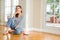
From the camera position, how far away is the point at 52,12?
457 centimetres

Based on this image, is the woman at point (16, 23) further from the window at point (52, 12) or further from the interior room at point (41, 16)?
the window at point (52, 12)

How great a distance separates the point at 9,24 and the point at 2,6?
248 centimetres

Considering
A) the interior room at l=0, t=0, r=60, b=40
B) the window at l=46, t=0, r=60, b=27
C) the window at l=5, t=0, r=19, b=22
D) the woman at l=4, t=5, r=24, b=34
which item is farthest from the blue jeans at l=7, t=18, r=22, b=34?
the window at l=5, t=0, r=19, b=22

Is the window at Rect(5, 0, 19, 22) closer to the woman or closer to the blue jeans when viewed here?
the woman

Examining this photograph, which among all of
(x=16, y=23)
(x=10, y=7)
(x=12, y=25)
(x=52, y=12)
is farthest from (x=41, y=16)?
(x=10, y=7)

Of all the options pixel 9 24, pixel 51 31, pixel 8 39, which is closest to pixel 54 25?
pixel 51 31

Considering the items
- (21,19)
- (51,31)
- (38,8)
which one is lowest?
(51,31)

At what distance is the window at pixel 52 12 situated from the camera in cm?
448

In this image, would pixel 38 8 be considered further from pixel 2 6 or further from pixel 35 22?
pixel 2 6

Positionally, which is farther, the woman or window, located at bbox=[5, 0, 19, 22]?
window, located at bbox=[5, 0, 19, 22]

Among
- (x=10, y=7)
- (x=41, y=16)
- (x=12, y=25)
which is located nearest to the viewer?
(x=12, y=25)

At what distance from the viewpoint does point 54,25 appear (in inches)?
176

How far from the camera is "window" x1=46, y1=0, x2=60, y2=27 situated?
4.48 metres

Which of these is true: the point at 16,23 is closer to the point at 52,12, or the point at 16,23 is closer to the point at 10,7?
the point at 52,12
